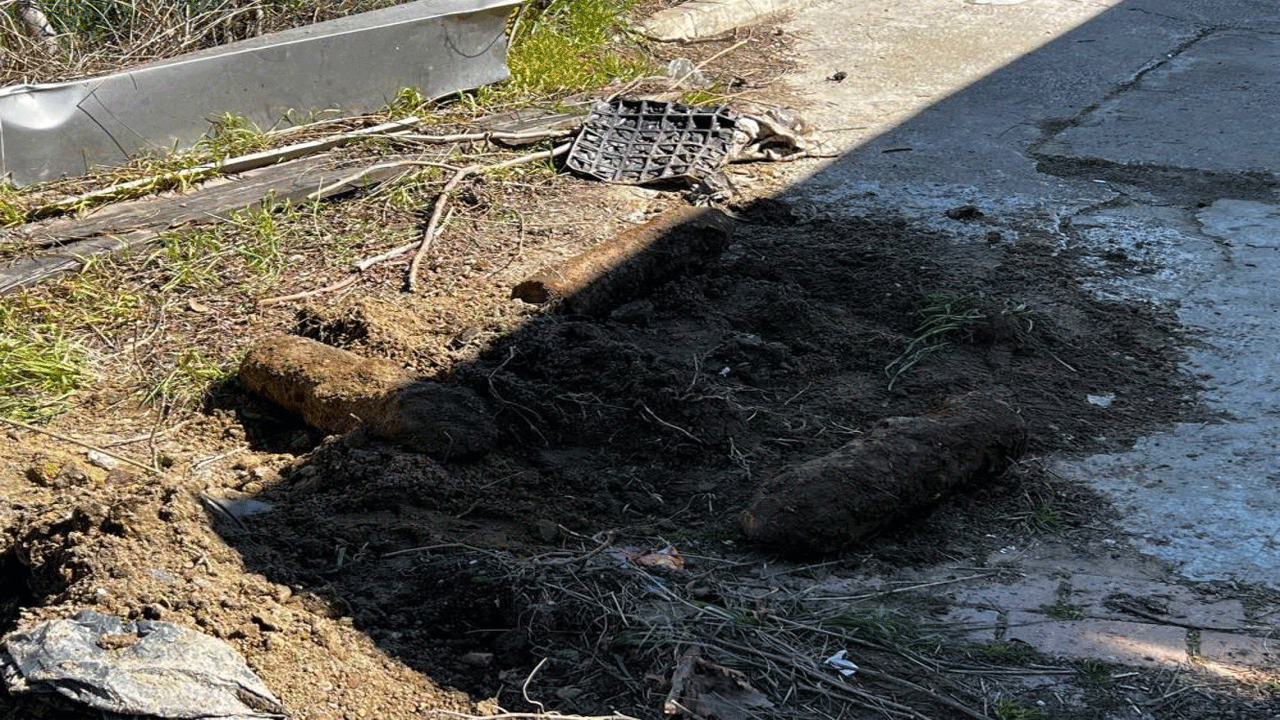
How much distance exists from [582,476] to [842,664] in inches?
41.7

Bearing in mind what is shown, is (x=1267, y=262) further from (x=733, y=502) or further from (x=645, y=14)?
(x=645, y=14)

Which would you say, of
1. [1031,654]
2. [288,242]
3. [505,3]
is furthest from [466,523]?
[505,3]

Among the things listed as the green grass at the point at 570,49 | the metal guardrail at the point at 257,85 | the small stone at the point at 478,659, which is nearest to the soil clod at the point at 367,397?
the small stone at the point at 478,659

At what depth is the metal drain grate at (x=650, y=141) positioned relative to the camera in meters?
5.43

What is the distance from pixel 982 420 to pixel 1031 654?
2.73 ft

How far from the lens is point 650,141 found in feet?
18.5

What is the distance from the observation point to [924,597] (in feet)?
9.44

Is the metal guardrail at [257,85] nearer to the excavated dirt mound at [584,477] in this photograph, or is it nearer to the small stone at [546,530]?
the excavated dirt mound at [584,477]

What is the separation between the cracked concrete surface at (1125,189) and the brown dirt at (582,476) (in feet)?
0.46

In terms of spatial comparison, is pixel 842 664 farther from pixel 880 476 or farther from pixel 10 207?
pixel 10 207

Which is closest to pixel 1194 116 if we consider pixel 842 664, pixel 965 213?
pixel 965 213

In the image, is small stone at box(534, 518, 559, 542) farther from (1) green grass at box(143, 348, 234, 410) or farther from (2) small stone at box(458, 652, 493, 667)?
(1) green grass at box(143, 348, 234, 410)

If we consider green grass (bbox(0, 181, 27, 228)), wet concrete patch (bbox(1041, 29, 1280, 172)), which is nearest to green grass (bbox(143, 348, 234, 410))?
green grass (bbox(0, 181, 27, 228))

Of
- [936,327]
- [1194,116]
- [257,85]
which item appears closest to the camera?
[936,327]
